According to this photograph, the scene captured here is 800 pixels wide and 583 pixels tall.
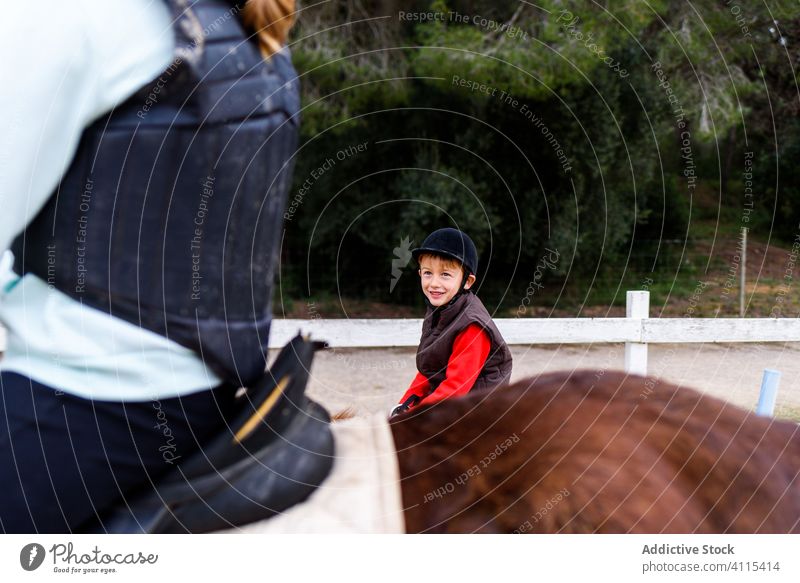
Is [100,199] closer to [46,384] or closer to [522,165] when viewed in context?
[46,384]

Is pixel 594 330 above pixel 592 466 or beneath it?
above

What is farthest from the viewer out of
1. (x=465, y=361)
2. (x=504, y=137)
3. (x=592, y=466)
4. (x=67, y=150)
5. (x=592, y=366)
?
(x=504, y=137)

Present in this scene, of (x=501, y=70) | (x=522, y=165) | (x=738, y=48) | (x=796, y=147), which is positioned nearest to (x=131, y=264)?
(x=501, y=70)

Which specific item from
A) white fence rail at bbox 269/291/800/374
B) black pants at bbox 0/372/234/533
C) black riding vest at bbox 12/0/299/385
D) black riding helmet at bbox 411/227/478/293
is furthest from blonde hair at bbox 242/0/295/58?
white fence rail at bbox 269/291/800/374

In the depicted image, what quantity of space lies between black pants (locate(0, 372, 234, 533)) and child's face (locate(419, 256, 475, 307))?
31.4 inches

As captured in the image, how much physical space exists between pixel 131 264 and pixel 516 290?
3.84 meters

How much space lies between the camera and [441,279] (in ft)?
5.01

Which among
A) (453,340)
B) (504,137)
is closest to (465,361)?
(453,340)

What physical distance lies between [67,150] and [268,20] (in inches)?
10.1

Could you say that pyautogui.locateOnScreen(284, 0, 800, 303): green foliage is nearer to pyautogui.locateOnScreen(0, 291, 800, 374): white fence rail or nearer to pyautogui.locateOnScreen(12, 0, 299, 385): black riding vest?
pyautogui.locateOnScreen(0, 291, 800, 374): white fence rail

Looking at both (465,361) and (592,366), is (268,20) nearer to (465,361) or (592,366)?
(465,361)

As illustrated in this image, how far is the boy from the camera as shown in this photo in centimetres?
147

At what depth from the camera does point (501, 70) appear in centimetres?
295

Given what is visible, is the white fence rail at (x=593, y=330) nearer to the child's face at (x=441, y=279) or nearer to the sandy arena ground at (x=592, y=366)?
the sandy arena ground at (x=592, y=366)
